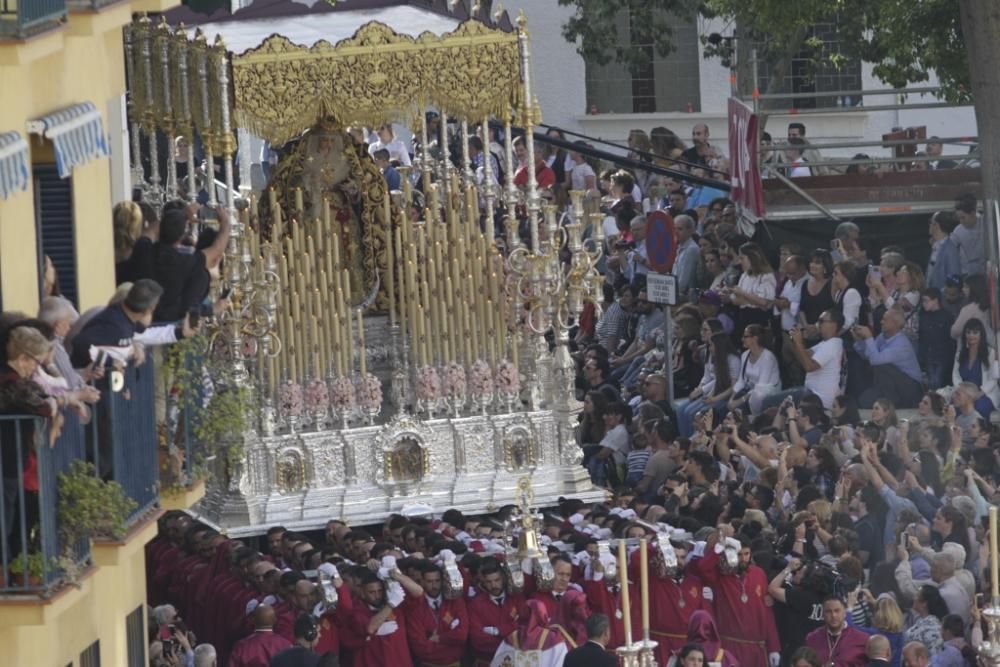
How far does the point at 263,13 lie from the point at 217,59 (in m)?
0.96

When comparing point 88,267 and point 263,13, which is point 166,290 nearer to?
point 88,267

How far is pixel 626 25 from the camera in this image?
1548 inches

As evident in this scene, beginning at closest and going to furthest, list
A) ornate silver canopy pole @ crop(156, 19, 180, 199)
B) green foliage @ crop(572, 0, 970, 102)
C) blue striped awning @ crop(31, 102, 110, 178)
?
blue striped awning @ crop(31, 102, 110, 178) → ornate silver canopy pole @ crop(156, 19, 180, 199) → green foliage @ crop(572, 0, 970, 102)

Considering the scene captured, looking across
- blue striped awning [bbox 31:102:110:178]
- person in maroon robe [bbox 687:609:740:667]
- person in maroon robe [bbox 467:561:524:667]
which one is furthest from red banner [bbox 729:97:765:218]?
blue striped awning [bbox 31:102:110:178]

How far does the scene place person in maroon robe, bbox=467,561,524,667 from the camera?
20.6 m

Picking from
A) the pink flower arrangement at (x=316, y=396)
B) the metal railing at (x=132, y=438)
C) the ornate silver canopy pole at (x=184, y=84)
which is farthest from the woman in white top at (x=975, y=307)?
the metal railing at (x=132, y=438)

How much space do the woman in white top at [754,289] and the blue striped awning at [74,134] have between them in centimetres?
1119

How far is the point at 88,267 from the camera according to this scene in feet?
52.6

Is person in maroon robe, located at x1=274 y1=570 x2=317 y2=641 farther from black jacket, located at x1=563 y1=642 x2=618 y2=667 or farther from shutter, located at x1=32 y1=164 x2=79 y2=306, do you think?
shutter, located at x1=32 y1=164 x2=79 y2=306

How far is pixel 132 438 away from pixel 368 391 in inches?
319

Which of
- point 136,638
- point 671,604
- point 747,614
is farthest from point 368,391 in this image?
point 136,638

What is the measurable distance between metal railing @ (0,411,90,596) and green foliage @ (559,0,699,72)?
75.7 feet

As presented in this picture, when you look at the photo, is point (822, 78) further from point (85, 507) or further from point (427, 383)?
point (85, 507)

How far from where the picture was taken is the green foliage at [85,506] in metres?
14.2
